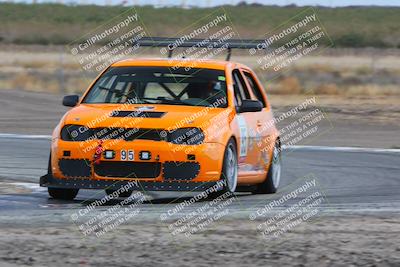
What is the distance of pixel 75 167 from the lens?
11102mm

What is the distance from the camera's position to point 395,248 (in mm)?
8156

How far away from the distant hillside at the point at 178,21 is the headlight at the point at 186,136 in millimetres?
66290

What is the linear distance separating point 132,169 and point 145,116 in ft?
1.89

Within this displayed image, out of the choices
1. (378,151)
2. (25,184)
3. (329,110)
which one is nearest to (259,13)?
(329,110)

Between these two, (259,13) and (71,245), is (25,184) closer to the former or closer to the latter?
(71,245)

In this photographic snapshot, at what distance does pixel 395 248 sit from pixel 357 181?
245 inches

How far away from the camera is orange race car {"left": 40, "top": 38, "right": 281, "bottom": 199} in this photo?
10.9m

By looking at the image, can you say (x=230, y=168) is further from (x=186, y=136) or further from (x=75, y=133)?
(x=75, y=133)

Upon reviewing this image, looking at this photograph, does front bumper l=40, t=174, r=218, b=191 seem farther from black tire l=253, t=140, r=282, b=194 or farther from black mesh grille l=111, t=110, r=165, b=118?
black tire l=253, t=140, r=282, b=194

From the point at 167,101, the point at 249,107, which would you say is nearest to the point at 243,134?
the point at 249,107

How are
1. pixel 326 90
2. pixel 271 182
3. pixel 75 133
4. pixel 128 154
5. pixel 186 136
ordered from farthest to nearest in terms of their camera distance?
pixel 326 90 < pixel 271 182 < pixel 75 133 < pixel 186 136 < pixel 128 154

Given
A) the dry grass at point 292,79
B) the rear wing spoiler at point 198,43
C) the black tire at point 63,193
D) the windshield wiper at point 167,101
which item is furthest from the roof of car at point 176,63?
the dry grass at point 292,79

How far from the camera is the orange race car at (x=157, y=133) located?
10945mm

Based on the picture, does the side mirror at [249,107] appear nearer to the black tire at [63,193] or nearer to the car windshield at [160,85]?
the car windshield at [160,85]
